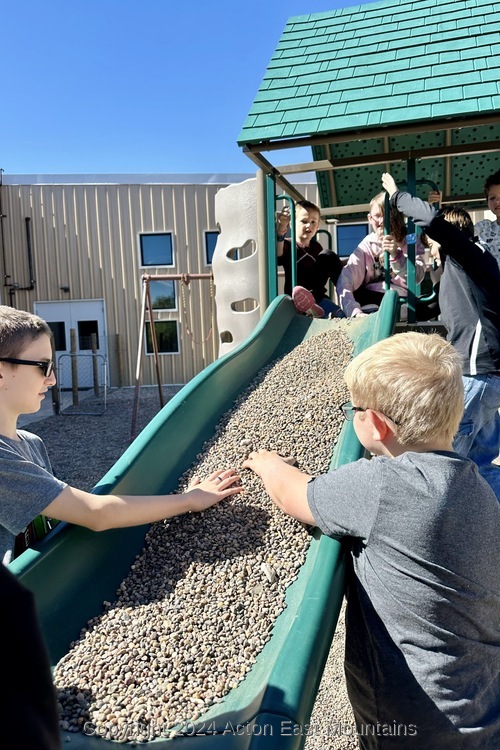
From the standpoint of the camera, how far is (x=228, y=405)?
262cm

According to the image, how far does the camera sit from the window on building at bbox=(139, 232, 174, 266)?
13992 millimetres

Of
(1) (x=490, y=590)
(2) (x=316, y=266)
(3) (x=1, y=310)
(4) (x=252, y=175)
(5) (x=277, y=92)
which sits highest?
(4) (x=252, y=175)

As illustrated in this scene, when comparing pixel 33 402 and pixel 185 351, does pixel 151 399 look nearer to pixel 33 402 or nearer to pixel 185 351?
pixel 185 351

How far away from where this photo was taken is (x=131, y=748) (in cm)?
119

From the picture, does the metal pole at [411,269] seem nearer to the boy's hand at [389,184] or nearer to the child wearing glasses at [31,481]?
the boy's hand at [389,184]

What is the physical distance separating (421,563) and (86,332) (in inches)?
551

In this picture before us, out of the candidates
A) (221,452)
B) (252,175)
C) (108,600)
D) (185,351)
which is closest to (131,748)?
(108,600)

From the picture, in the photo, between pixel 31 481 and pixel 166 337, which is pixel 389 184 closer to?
pixel 31 481

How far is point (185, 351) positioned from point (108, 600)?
1260 cm

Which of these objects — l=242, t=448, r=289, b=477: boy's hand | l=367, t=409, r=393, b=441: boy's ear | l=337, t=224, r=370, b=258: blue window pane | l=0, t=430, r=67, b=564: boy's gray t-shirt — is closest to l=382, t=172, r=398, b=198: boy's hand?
l=242, t=448, r=289, b=477: boy's hand

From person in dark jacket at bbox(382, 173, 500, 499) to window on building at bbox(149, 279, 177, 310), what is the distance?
449 inches

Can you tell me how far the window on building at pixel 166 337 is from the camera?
14102mm

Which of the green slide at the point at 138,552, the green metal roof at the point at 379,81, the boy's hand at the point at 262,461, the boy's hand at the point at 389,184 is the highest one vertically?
the green metal roof at the point at 379,81

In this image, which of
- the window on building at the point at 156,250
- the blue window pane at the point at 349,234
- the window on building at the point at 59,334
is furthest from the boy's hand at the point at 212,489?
the window on building at the point at 59,334
